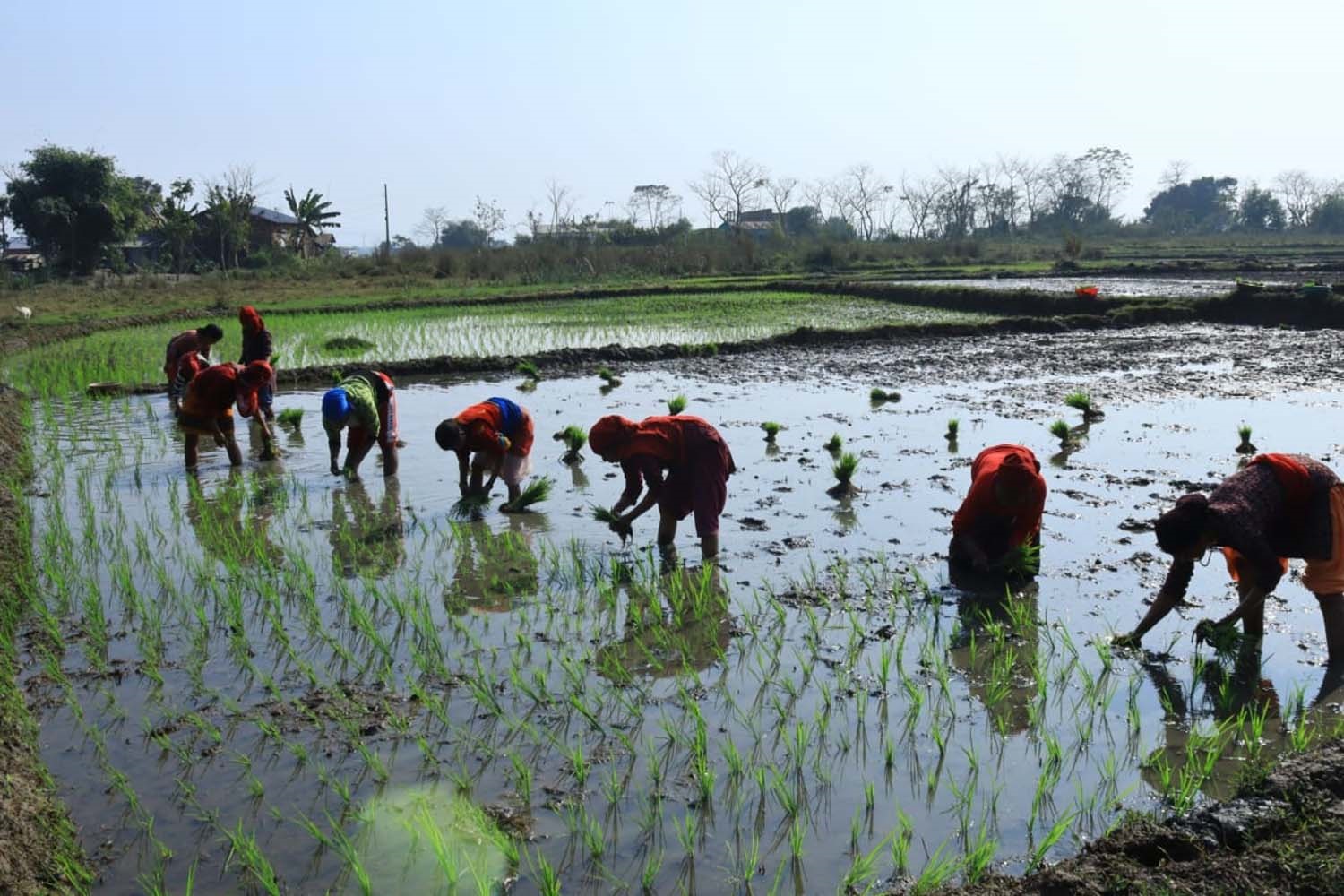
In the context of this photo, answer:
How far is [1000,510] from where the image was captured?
A: 480cm

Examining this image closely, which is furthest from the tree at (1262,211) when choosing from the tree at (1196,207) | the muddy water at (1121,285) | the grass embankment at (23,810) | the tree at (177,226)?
the grass embankment at (23,810)

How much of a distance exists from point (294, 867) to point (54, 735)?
131cm

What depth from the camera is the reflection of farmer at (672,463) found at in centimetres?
500

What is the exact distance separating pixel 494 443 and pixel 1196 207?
80.6 meters

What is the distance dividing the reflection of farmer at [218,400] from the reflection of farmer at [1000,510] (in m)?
4.87

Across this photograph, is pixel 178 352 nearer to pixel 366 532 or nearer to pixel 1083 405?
pixel 366 532

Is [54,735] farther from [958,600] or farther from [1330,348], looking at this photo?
[1330,348]

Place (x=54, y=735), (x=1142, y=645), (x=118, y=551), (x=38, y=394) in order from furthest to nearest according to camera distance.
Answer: (x=38, y=394) → (x=118, y=551) → (x=1142, y=645) → (x=54, y=735)

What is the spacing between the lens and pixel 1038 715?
3668 mm

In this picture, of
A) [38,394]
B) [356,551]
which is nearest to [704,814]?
[356,551]

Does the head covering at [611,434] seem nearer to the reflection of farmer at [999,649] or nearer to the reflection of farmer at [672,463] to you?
the reflection of farmer at [672,463]

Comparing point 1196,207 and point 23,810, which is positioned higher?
point 1196,207

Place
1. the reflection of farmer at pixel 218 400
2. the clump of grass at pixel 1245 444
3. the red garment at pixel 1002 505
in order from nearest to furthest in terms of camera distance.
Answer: the red garment at pixel 1002 505 → the reflection of farmer at pixel 218 400 → the clump of grass at pixel 1245 444

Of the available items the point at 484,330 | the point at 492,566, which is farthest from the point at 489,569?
the point at 484,330
